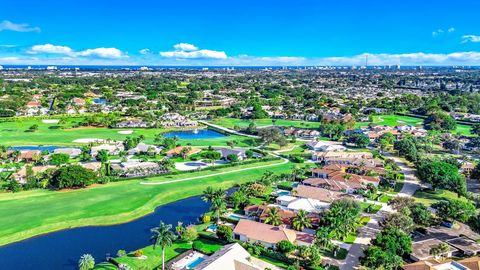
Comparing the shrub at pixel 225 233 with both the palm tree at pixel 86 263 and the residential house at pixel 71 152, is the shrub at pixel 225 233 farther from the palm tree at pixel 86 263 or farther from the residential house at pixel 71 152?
the residential house at pixel 71 152

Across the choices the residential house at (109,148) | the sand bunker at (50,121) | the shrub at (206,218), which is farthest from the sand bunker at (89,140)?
the shrub at (206,218)

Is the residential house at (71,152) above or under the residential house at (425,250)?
above

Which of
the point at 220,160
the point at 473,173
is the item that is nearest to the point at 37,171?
the point at 220,160

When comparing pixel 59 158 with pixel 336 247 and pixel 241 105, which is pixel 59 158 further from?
pixel 241 105

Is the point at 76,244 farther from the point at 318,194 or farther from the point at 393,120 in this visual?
the point at 393,120

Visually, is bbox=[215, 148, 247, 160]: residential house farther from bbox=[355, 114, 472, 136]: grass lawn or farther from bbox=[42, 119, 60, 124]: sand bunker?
bbox=[42, 119, 60, 124]: sand bunker

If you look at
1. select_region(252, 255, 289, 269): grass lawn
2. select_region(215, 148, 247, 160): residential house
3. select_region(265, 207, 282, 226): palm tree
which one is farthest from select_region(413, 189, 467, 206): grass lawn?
select_region(215, 148, 247, 160): residential house
